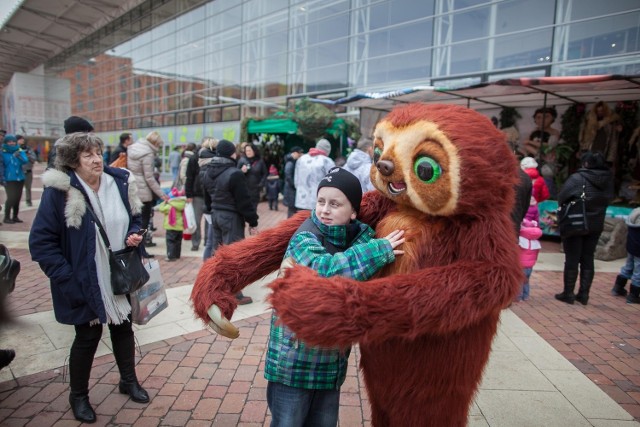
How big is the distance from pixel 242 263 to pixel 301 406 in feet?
2.19

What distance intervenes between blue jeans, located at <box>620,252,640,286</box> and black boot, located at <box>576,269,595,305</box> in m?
0.65

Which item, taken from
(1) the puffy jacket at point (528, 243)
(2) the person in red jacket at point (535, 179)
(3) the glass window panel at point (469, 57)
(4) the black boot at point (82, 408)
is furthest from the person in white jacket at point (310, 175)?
(3) the glass window panel at point (469, 57)

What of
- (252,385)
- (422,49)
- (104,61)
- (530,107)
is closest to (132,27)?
(104,61)

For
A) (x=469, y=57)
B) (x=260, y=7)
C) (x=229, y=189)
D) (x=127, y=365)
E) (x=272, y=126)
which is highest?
(x=260, y=7)

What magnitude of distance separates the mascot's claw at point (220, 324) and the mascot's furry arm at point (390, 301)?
1.24ft

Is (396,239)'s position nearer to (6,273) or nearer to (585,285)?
(6,273)

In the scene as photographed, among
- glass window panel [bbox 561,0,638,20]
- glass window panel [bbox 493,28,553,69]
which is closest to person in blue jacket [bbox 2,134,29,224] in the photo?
glass window panel [bbox 493,28,553,69]

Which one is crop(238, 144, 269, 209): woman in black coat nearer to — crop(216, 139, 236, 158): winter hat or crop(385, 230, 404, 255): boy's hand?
crop(216, 139, 236, 158): winter hat

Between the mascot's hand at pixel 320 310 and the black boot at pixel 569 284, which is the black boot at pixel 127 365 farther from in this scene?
the black boot at pixel 569 284

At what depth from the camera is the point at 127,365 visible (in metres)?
2.73

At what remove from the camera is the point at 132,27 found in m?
29.8

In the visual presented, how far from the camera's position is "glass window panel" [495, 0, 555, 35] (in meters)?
10.3

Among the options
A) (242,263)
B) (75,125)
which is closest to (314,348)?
(242,263)

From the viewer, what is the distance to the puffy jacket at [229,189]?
4391mm
